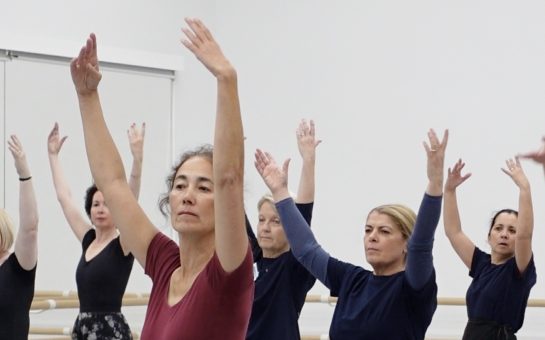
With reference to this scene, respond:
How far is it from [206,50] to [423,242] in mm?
1506

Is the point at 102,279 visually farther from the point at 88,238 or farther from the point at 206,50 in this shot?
the point at 206,50

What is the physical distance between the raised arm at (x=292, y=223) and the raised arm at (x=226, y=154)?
1.67 meters

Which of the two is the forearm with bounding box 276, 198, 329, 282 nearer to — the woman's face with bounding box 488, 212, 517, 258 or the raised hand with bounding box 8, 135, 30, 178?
the raised hand with bounding box 8, 135, 30, 178

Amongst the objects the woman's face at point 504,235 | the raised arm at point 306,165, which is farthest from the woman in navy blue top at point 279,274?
the woman's face at point 504,235

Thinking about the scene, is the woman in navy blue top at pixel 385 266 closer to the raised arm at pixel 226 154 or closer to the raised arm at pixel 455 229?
the raised arm at pixel 455 229

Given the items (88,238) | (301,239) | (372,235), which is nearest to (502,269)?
(372,235)

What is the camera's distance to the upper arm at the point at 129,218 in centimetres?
219

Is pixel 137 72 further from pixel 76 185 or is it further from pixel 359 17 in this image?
pixel 359 17

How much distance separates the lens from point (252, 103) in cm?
706

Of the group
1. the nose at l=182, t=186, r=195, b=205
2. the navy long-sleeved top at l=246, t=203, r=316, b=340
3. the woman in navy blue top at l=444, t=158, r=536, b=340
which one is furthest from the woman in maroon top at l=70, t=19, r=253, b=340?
the woman in navy blue top at l=444, t=158, r=536, b=340

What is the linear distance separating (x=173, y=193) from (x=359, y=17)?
15.1ft

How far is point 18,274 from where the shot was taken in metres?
3.90

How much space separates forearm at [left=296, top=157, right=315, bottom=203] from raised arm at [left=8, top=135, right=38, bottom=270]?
104 centimetres

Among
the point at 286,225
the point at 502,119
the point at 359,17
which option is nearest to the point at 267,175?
the point at 286,225
